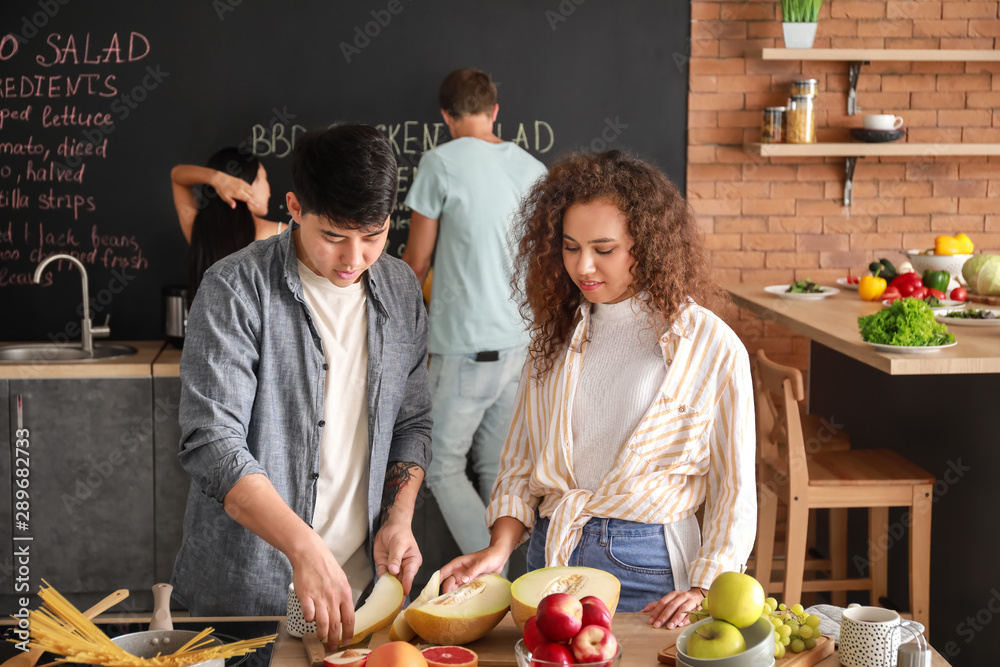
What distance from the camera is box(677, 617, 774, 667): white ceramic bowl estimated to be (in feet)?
3.61

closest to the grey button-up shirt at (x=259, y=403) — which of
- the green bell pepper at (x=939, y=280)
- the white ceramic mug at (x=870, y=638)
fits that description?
the white ceramic mug at (x=870, y=638)

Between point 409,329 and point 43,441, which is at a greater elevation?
point 409,329

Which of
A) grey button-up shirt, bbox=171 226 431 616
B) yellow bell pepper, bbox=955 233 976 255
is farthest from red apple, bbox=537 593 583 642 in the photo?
yellow bell pepper, bbox=955 233 976 255

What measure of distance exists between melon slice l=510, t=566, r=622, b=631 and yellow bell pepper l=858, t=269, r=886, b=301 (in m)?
2.30

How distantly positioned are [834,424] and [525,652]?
2.76 metres

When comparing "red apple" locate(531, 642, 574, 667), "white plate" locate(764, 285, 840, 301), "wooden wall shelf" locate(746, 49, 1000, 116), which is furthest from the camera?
"wooden wall shelf" locate(746, 49, 1000, 116)

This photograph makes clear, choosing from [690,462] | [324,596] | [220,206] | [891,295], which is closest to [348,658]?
[324,596]

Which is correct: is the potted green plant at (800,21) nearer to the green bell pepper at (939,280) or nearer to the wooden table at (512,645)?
the green bell pepper at (939,280)

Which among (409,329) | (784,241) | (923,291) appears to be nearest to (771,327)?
(784,241)

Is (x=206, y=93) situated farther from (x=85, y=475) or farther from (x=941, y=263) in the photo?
(x=941, y=263)

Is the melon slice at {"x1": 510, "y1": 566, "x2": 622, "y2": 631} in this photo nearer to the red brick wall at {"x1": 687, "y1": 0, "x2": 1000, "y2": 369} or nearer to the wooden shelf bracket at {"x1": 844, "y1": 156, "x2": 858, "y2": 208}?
the red brick wall at {"x1": 687, "y1": 0, "x2": 1000, "y2": 369}

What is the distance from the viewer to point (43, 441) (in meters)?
3.01

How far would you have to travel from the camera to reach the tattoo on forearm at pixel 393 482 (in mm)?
1618

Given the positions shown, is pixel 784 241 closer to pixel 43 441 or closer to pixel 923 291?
pixel 923 291
